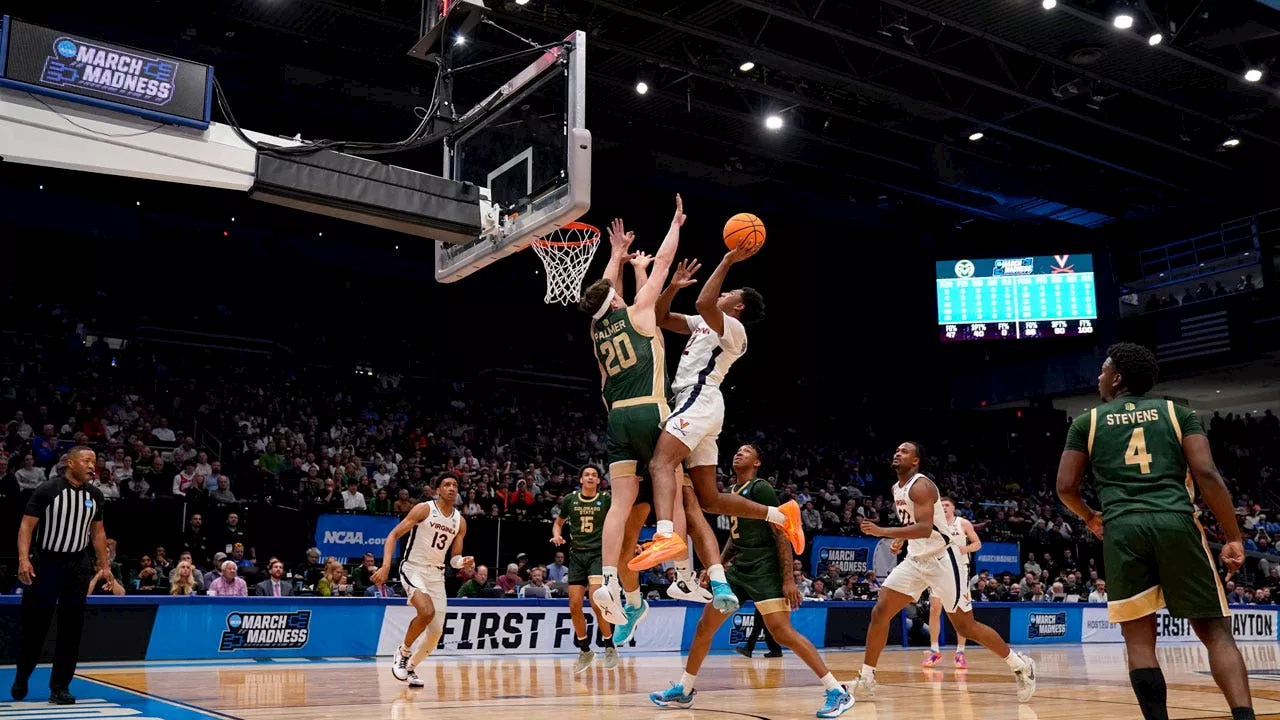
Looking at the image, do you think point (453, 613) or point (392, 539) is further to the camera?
point (453, 613)

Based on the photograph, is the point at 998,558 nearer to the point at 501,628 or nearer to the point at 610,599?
the point at 501,628

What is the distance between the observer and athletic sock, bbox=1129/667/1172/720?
5184mm

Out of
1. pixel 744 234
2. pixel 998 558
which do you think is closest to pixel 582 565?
pixel 744 234

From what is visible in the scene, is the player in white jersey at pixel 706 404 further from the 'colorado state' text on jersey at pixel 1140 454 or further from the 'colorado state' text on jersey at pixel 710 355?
the 'colorado state' text on jersey at pixel 1140 454

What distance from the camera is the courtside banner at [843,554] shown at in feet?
69.5

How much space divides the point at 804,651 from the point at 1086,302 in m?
21.7

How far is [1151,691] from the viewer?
5.18m

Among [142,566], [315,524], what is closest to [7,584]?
[142,566]

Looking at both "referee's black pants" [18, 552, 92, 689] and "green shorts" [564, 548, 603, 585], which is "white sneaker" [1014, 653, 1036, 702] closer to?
"green shorts" [564, 548, 603, 585]

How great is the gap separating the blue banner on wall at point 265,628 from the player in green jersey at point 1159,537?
10.6 metres

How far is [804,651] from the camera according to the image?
7.69 m

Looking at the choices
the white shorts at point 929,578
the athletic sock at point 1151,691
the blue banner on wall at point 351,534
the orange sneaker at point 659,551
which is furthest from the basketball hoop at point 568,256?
the athletic sock at point 1151,691

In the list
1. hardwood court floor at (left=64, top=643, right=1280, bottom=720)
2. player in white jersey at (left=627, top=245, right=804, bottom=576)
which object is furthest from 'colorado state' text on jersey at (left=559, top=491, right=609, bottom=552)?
player in white jersey at (left=627, top=245, right=804, bottom=576)

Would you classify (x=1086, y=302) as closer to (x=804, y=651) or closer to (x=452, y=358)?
(x=452, y=358)
